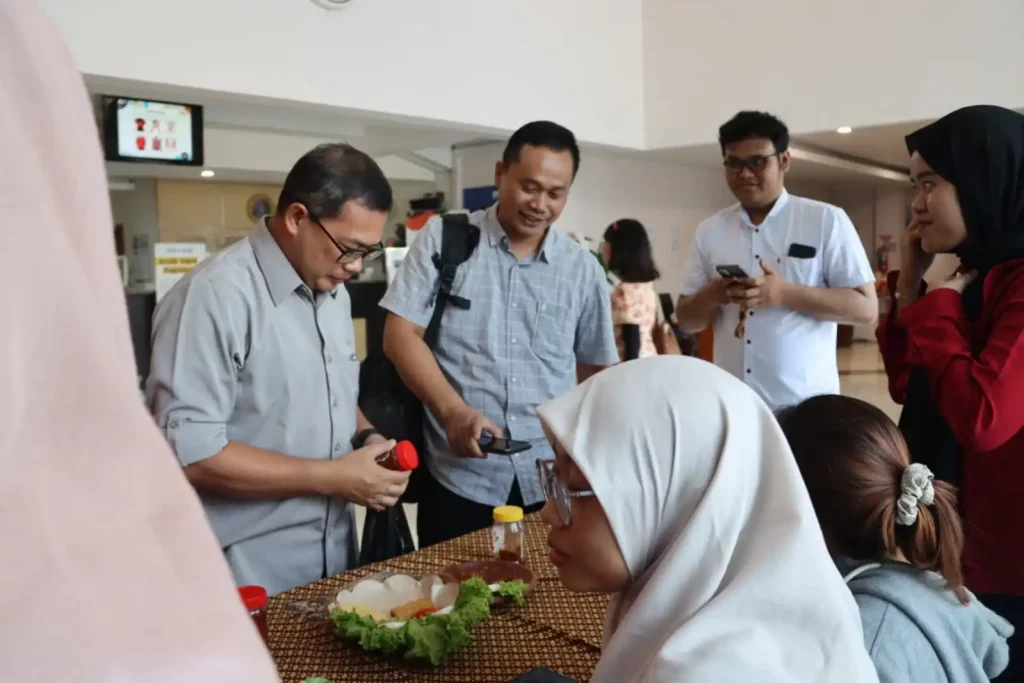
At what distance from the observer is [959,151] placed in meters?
1.72

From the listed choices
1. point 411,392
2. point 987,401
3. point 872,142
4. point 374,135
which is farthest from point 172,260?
Answer: point 872,142

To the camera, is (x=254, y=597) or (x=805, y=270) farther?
(x=805, y=270)

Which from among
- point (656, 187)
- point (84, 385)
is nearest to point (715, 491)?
point (84, 385)

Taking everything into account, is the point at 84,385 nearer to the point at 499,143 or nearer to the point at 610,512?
the point at 610,512

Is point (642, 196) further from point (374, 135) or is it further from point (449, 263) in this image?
point (449, 263)

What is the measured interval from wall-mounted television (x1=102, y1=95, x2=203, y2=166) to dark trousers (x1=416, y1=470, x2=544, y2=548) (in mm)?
3670

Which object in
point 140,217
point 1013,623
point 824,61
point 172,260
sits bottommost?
point 1013,623

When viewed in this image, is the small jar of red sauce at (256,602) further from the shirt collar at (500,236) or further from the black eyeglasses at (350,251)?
the shirt collar at (500,236)

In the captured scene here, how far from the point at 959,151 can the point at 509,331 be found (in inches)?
47.3

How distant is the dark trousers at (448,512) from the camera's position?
7.35ft

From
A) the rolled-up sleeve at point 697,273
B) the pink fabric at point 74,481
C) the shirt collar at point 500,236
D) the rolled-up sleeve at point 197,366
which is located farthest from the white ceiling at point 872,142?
the pink fabric at point 74,481

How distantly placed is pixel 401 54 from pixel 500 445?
3981 millimetres

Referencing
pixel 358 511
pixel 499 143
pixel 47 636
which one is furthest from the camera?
pixel 499 143

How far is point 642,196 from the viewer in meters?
8.12
